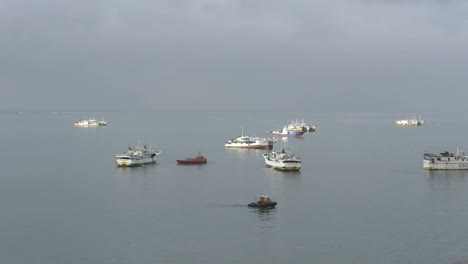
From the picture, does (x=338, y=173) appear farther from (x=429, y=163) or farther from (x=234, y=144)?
(x=234, y=144)

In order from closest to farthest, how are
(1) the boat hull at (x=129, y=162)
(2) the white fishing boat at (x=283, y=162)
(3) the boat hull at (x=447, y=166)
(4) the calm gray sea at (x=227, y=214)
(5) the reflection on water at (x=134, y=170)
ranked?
1. (4) the calm gray sea at (x=227, y=214)
2. (5) the reflection on water at (x=134, y=170)
3. (2) the white fishing boat at (x=283, y=162)
4. (3) the boat hull at (x=447, y=166)
5. (1) the boat hull at (x=129, y=162)

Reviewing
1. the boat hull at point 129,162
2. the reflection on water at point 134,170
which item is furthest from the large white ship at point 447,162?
the boat hull at point 129,162

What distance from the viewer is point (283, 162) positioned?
11081 centimetres

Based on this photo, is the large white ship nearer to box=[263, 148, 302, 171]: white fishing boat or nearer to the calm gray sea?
the calm gray sea

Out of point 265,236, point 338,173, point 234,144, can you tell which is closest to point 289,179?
point 338,173

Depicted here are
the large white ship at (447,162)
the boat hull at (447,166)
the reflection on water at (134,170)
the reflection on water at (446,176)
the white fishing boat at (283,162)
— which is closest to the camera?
the reflection on water at (446,176)

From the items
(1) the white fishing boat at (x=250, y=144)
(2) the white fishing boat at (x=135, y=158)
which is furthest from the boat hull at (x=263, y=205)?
(1) the white fishing boat at (x=250, y=144)

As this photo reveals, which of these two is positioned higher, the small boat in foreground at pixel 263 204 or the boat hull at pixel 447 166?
the boat hull at pixel 447 166

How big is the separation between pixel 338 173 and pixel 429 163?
1597cm

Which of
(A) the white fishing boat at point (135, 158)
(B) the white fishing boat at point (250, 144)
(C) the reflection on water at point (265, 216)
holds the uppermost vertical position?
(B) the white fishing boat at point (250, 144)

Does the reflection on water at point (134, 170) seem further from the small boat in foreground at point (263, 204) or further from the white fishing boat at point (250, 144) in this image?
the white fishing boat at point (250, 144)

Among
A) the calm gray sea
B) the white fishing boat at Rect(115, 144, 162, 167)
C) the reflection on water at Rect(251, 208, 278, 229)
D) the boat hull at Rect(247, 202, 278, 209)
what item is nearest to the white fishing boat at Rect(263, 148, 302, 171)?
the calm gray sea

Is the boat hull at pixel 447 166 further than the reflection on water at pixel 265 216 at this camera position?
Yes

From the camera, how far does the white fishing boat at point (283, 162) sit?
110312 millimetres
